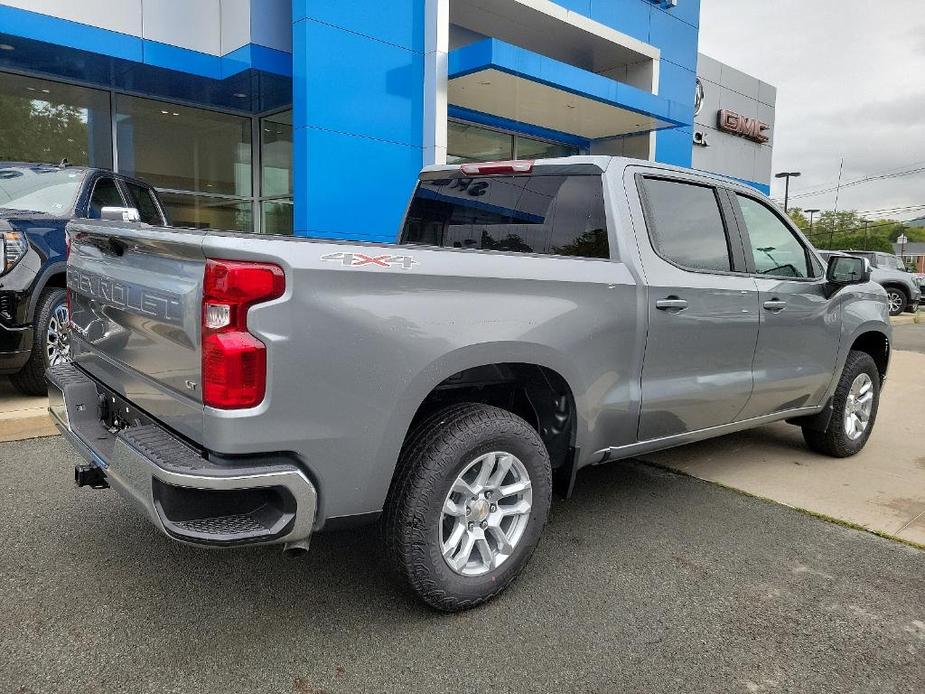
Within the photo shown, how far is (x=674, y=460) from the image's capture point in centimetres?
501

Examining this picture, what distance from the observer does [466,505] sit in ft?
9.04

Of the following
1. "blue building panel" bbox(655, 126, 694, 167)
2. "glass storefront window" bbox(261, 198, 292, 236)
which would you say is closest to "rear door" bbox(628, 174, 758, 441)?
"glass storefront window" bbox(261, 198, 292, 236)

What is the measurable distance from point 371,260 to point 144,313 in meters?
0.85

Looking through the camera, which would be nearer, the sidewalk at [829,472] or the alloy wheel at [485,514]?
the alloy wheel at [485,514]

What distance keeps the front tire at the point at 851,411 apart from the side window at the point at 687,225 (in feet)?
5.57

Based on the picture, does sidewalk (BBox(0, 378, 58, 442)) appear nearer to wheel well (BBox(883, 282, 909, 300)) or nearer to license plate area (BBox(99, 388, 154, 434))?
license plate area (BBox(99, 388, 154, 434))

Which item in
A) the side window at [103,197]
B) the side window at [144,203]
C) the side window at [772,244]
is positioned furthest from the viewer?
the side window at [144,203]

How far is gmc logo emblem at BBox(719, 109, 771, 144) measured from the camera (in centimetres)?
2383

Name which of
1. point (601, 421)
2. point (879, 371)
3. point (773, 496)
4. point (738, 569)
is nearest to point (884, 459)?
point (879, 371)

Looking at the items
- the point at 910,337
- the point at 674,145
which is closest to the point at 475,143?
the point at 674,145

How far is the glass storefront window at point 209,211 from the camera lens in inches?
535

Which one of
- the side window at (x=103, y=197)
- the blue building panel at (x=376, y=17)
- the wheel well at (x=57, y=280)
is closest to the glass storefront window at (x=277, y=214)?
the blue building panel at (x=376, y=17)

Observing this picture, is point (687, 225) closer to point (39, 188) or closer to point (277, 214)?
point (39, 188)

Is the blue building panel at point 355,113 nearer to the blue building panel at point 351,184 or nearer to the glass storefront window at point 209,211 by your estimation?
the blue building panel at point 351,184
